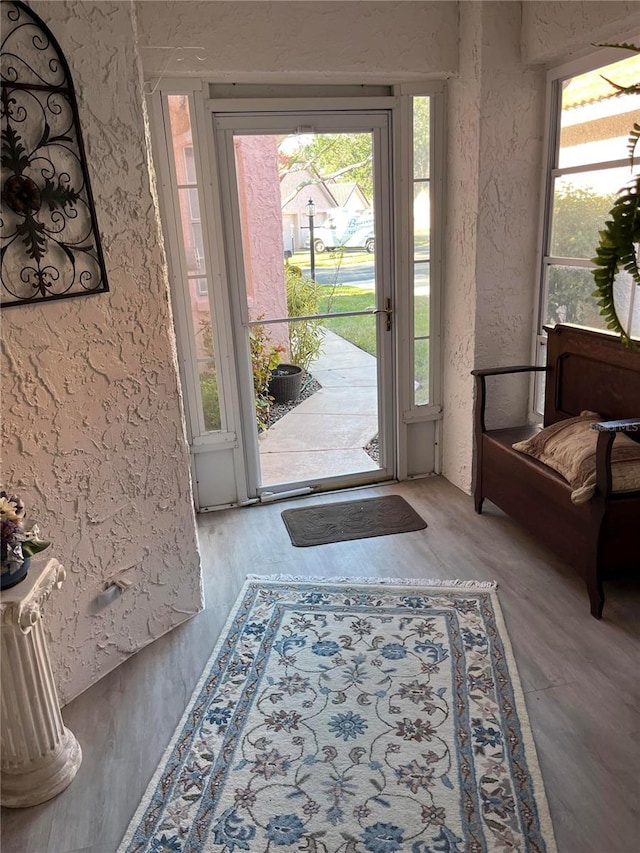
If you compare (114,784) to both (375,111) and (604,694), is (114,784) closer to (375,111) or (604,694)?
(604,694)

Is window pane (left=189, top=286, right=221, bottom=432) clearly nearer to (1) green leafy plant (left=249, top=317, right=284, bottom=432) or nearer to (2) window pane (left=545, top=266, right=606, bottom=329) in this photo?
(1) green leafy plant (left=249, top=317, right=284, bottom=432)

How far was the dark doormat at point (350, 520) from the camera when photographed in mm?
2971

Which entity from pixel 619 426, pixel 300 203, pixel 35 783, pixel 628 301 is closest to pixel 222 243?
pixel 300 203

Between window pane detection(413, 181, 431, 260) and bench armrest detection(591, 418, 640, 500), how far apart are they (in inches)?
58.6

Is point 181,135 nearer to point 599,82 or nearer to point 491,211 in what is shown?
point 491,211

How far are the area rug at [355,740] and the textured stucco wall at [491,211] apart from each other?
49.0 inches

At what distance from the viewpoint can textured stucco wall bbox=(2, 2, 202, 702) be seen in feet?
5.90

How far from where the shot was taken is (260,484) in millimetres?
3408

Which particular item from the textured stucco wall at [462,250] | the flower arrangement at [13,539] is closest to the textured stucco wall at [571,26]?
the textured stucco wall at [462,250]

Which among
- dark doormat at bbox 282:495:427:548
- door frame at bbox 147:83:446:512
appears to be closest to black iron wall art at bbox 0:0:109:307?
door frame at bbox 147:83:446:512

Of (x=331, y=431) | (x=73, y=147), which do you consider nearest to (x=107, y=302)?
(x=73, y=147)

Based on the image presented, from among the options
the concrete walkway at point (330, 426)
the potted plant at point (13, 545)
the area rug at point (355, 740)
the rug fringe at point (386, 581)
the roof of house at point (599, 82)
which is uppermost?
the roof of house at point (599, 82)

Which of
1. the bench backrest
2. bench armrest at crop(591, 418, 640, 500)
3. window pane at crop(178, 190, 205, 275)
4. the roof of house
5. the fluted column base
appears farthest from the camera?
window pane at crop(178, 190, 205, 275)

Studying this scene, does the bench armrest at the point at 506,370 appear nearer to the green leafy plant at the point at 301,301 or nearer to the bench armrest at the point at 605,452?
the bench armrest at the point at 605,452
